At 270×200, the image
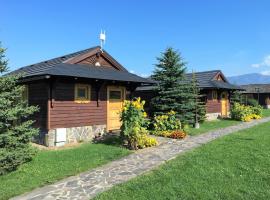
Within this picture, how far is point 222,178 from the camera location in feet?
23.5

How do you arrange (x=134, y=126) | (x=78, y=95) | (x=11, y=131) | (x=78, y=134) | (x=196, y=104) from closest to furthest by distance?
(x=11, y=131)
(x=134, y=126)
(x=78, y=134)
(x=78, y=95)
(x=196, y=104)

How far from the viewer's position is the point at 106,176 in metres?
7.47

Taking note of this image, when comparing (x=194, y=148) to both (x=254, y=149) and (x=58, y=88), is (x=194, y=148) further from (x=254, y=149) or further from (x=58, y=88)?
(x=58, y=88)

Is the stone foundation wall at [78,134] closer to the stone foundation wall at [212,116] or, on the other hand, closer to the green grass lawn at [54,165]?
the green grass lawn at [54,165]

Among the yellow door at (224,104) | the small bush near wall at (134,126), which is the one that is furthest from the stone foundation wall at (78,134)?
the yellow door at (224,104)

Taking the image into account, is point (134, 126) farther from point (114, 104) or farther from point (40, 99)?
point (40, 99)

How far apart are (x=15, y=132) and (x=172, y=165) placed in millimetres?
4789

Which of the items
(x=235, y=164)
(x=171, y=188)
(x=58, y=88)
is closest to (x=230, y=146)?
(x=235, y=164)

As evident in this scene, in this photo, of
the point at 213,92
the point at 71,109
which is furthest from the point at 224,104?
the point at 71,109

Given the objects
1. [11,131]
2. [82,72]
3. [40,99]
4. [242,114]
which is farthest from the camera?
[242,114]

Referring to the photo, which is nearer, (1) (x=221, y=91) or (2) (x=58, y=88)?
(2) (x=58, y=88)

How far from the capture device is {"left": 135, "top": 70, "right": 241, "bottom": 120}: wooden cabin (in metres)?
22.7

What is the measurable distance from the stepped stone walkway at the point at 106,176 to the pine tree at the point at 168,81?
5.28m

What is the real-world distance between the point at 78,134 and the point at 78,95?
5.77 feet
